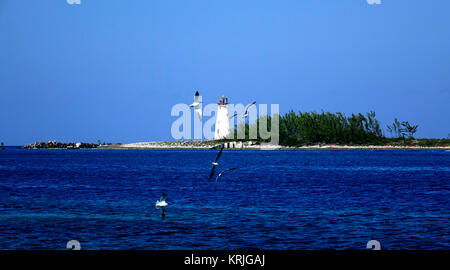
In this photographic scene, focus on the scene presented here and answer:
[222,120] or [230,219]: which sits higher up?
[222,120]

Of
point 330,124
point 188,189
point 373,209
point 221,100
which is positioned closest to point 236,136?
point 221,100

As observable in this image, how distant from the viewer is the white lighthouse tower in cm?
17638

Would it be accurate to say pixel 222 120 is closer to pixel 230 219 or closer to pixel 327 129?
pixel 327 129

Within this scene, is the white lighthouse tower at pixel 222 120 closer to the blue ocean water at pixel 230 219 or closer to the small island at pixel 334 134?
the small island at pixel 334 134

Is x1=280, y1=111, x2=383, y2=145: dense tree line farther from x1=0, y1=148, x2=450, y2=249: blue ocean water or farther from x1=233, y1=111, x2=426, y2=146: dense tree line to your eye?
x1=0, y1=148, x2=450, y2=249: blue ocean water

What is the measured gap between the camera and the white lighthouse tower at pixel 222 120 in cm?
17638

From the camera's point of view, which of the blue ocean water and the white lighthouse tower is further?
the white lighthouse tower

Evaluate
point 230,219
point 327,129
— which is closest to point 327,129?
point 327,129

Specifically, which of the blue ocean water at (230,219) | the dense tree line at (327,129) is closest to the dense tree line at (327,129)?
the dense tree line at (327,129)

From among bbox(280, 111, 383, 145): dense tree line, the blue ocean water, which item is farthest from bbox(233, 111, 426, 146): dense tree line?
the blue ocean water

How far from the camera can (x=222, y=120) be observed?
18138 cm
